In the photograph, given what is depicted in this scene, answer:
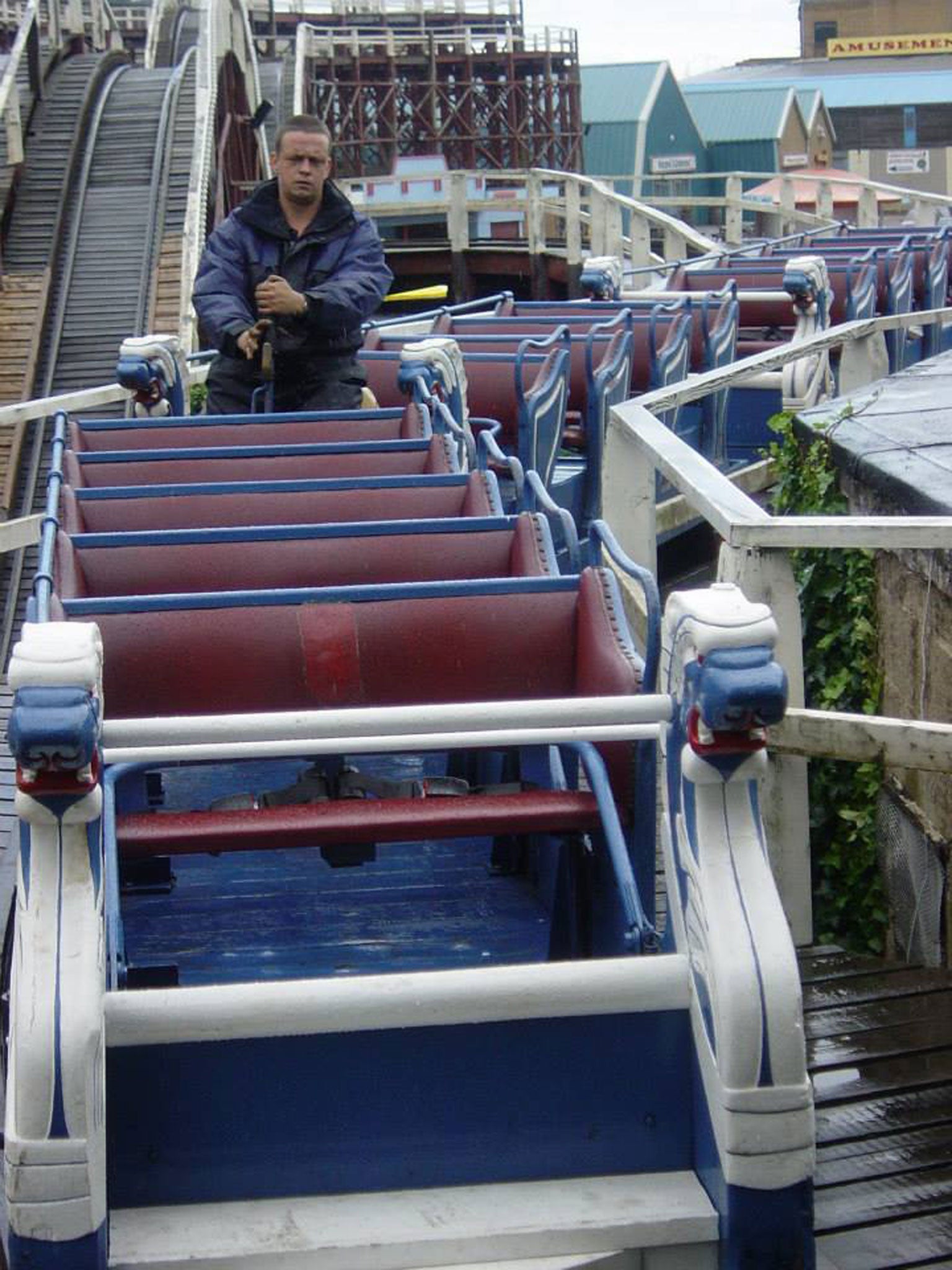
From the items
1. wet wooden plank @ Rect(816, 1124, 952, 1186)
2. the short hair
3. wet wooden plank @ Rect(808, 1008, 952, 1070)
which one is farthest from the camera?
the short hair

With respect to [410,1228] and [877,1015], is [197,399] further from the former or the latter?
[410,1228]

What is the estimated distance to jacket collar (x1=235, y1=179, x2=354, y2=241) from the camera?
24.9 ft

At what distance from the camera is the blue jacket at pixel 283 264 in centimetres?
758

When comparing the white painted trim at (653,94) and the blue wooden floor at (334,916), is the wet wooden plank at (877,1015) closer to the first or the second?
the blue wooden floor at (334,916)

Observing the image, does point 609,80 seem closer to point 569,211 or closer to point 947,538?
point 569,211

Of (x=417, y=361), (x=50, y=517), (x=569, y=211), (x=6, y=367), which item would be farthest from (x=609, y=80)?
(x=50, y=517)

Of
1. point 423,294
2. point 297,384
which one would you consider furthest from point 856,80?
point 297,384

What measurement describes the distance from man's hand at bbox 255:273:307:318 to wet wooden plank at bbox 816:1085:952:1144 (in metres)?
4.37

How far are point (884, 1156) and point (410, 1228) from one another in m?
1.16

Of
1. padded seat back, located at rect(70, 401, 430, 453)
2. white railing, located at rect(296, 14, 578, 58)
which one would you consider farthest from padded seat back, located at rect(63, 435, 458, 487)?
white railing, located at rect(296, 14, 578, 58)

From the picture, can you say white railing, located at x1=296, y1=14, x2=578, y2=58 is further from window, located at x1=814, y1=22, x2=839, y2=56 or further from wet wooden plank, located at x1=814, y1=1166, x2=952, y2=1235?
wet wooden plank, located at x1=814, y1=1166, x2=952, y2=1235

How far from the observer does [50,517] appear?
533 cm

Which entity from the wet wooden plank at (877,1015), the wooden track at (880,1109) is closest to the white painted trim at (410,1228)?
the wooden track at (880,1109)

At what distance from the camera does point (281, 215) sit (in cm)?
762
